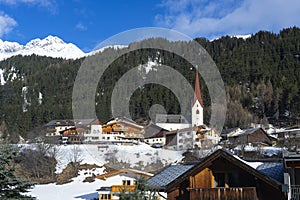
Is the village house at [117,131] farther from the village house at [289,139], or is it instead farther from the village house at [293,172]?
the village house at [293,172]

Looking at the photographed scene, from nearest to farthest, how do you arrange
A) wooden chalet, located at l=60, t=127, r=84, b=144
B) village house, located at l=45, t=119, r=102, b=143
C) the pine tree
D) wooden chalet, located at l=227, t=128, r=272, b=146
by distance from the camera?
the pine tree, wooden chalet, located at l=227, t=128, r=272, b=146, village house, located at l=45, t=119, r=102, b=143, wooden chalet, located at l=60, t=127, r=84, b=144

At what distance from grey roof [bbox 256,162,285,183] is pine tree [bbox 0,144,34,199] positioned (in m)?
6.12

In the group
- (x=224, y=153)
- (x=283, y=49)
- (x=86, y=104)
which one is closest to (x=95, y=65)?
(x=86, y=104)

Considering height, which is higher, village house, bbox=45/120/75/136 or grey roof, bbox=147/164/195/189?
village house, bbox=45/120/75/136

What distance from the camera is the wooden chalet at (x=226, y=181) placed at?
10344mm

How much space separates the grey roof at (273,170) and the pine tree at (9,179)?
6124mm

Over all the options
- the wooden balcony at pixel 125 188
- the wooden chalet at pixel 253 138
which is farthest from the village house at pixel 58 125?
the wooden balcony at pixel 125 188

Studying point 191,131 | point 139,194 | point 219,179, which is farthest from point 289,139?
point 139,194

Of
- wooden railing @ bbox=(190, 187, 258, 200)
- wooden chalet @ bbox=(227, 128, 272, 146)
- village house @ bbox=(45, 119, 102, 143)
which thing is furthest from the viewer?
village house @ bbox=(45, 119, 102, 143)

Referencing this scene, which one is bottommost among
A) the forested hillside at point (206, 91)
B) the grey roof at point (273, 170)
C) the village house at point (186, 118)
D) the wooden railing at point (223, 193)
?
the wooden railing at point (223, 193)

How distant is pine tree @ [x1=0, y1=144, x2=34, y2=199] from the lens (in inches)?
392

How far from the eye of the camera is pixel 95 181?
2806 centimetres

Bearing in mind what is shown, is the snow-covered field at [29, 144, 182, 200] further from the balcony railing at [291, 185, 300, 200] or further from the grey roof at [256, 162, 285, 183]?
the balcony railing at [291, 185, 300, 200]

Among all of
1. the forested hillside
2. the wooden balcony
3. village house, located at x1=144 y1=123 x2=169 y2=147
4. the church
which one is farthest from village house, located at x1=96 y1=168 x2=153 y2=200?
the forested hillside
